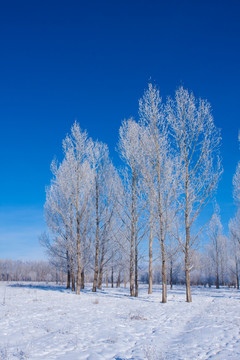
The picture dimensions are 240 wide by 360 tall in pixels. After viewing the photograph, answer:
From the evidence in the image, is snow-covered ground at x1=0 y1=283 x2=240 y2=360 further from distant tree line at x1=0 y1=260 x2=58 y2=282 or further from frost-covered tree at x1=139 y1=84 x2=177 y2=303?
distant tree line at x1=0 y1=260 x2=58 y2=282

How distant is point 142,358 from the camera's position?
13.7ft

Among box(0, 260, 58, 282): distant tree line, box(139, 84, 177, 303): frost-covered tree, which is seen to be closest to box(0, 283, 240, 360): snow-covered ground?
box(139, 84, 177, 303): frost-covered tree

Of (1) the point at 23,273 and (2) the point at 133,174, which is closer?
(2) the point at 133,174

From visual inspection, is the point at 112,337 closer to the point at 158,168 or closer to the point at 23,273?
the point at 158,168

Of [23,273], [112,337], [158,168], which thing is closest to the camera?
[112,337]

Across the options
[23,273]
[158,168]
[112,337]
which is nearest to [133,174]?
[158,168]

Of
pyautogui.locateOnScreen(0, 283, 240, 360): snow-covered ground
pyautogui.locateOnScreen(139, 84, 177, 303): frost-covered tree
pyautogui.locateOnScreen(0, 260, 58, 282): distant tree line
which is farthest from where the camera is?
pyautogui.locateOnScreen(0, 260, 58, 282): distant tree line

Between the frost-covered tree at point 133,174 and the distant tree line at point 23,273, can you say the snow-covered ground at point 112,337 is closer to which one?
the frost-covered tree at point 133,174

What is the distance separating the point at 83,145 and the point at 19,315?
39.2 feet

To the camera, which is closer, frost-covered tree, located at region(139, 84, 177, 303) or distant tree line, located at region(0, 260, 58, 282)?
frost-covered tree, located at region(139, 84, 177, 303)

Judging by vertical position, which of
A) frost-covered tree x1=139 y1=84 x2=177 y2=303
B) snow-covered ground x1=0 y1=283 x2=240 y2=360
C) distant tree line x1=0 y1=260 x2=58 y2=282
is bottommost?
distant tree line x1=0 y1=260 x2=58 y2=282

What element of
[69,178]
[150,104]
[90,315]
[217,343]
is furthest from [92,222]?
[217,343]

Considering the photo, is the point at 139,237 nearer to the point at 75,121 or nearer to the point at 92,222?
the point at 92,222

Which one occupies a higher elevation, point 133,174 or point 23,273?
point 133,174
